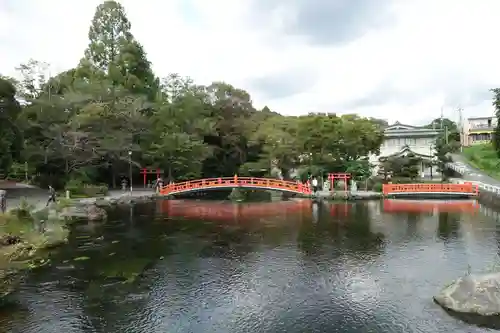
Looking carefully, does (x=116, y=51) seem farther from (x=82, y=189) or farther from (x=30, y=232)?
(x=30, y=232)

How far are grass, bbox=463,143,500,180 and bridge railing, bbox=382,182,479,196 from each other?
1338 cm

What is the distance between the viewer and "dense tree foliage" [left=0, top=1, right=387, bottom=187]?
34250 mm

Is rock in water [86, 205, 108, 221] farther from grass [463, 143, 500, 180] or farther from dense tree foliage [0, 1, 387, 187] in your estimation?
grass [463, 143, 500, 180]

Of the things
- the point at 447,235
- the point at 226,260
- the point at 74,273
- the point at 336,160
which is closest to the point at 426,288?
the point at 226,260

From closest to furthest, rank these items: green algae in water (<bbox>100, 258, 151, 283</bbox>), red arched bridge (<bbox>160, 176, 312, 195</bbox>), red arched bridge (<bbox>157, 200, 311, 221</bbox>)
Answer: green algae in water (<bbox>100, 258, 151, 283</bbox>), red arched bridge (<bbox>157, 200, 311, 221</bbox>), red arched bridge (<bbox>160, 176, 312, 195</bbox>)

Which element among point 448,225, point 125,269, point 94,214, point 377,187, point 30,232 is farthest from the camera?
point 377,187

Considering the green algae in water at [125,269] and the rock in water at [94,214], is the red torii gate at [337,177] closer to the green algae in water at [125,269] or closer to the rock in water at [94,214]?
the rock in water at [94,214]

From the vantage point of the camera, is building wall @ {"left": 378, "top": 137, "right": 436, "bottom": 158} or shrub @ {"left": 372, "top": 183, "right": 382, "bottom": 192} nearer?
shrub @ {"left": 372, "top": 183, "right": 382, "bottom": 192}

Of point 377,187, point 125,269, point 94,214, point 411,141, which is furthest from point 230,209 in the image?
point 411,141

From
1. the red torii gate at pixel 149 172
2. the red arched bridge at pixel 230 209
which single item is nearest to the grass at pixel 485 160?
the red arched bridge at pixel 230 209

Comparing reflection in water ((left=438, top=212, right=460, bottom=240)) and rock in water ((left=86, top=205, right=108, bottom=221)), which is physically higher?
rock in water ((left=86, top=205, right=108, bottom=221))

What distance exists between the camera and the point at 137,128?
38.8 meters

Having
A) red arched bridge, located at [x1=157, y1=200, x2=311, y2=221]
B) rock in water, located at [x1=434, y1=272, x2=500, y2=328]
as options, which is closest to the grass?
red arched bridge, located at [x1=157, y1=200, x2=311, y2=221]

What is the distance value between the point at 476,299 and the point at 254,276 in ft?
21.1
